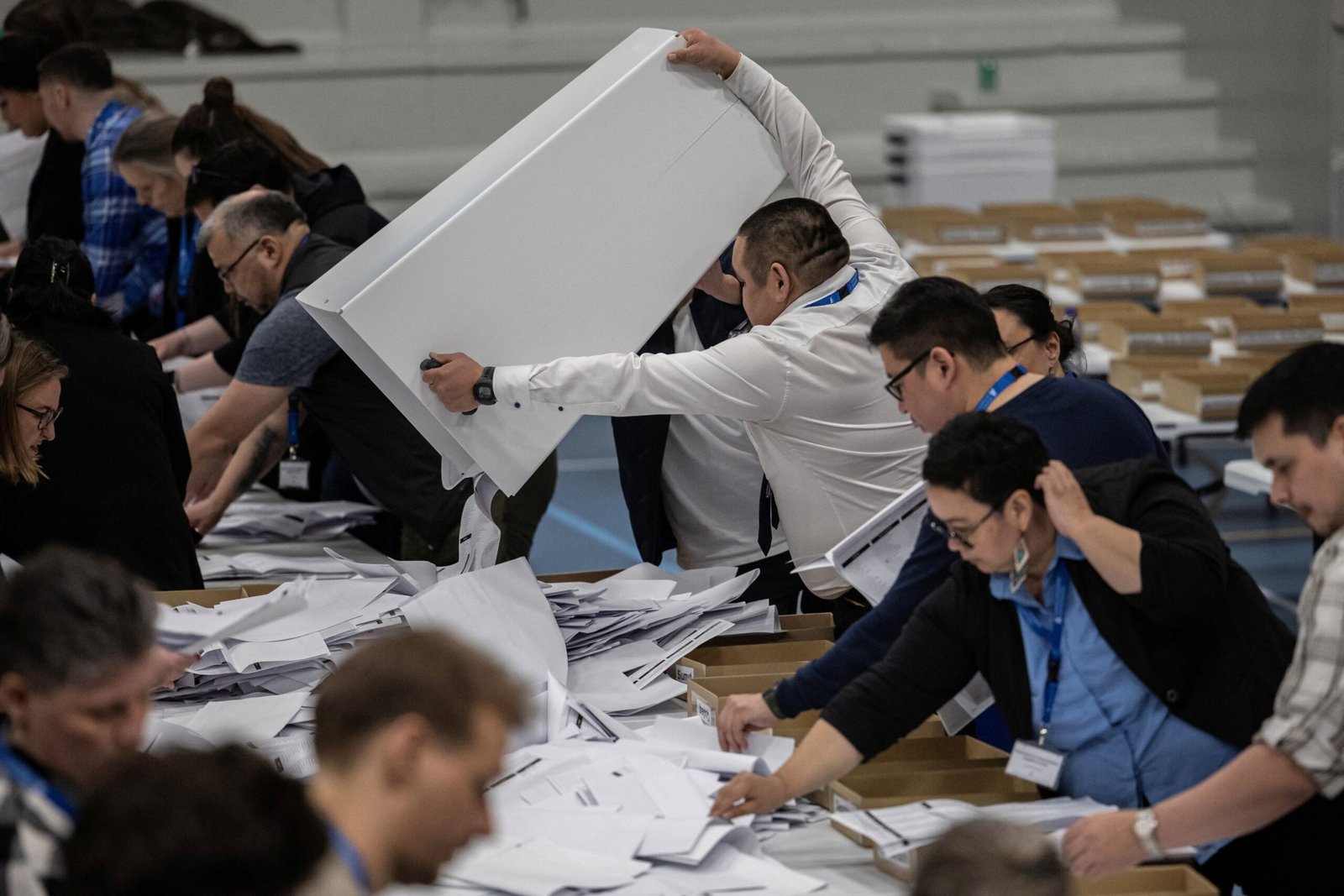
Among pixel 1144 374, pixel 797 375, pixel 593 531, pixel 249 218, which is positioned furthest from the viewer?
pixel 593 531

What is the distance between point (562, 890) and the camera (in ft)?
6.20

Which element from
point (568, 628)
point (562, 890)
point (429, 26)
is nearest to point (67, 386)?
point (568, 628)

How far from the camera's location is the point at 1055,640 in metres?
2.07

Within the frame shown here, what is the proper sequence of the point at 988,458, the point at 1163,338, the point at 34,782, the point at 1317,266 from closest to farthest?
the point at 34,782 < the point at 988,458 < the point at 1163,338 < the point at 1317,266

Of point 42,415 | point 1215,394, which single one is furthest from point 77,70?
point 1215,394

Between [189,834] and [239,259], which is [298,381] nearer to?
[239,259]

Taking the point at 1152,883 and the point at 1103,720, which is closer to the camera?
the point at 1152,883

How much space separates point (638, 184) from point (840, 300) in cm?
45

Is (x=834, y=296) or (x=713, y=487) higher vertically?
(x=834, y=296)

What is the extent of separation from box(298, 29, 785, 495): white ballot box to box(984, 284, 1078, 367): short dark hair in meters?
0.54

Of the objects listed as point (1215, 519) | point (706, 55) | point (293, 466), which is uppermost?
point (706, 55)

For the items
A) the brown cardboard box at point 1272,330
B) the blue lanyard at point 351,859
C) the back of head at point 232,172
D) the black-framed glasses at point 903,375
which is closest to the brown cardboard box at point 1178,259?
the brown cardboard box at point 1272,330

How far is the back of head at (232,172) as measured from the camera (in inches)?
168

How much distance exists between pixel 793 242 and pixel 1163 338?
10.0 feet
